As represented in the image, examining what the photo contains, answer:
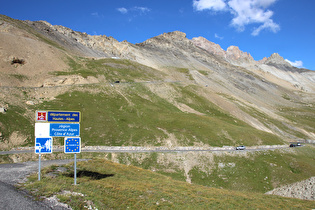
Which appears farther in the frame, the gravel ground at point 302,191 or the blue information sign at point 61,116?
the gravel ground at point 302,191

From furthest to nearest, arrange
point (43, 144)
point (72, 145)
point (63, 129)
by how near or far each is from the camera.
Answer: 1. point (43, 144)
2. point (63, 129)
3. point (72, 145)

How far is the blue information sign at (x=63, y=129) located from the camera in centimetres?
2283

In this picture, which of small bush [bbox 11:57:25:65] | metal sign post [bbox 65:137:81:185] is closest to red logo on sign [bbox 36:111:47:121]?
metal sign post [bbox 65:137:81:185]

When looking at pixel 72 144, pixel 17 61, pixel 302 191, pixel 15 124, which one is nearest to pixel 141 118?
pixel 15 124

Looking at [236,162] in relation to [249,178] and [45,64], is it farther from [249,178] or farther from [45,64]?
[45,64]

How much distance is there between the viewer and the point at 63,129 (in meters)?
22.8

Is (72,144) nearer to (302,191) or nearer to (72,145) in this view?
(72,145)

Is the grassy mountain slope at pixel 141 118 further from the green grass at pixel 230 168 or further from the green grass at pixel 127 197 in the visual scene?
the green grass at pixel 127 197

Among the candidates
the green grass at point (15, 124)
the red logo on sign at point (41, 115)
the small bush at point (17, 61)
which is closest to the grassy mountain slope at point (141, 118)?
the green grass at point (15, 124)

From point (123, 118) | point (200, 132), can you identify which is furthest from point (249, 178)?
point (123, 118)

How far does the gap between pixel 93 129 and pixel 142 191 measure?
4280 centimetres

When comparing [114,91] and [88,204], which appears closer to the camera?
[88,204]

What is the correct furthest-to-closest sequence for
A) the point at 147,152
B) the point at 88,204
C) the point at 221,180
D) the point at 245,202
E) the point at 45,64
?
the point at 45,64 → the point at 147,152 → the point at 221,180 → the point at 245,202 → the point at 88,204

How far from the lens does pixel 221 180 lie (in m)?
48.4
